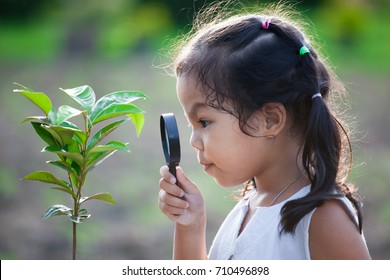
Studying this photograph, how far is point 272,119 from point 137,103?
4152mm

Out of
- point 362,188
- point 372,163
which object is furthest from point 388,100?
point 362,188

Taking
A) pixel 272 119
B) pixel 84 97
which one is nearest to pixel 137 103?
pixel 272 119

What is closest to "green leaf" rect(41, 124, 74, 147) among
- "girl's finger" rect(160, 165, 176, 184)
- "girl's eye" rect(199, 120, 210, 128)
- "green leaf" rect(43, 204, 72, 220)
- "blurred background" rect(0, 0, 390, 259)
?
"green leaf" rect(43, 204, 72, 220)

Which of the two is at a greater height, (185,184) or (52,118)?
(52,118)

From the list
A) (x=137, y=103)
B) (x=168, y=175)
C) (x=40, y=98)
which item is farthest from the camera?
(x=137, y=103)

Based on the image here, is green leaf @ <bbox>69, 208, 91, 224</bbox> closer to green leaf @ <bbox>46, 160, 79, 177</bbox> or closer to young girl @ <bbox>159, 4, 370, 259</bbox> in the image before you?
green leaf @ <bbox>46, 160, 79, 177</bbox>

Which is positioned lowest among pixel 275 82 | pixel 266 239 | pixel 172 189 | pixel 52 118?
pixel 266 239

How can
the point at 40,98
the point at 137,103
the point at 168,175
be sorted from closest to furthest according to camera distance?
1. the point at 40,98
2. the point at 168,175
3. the point at 137,103

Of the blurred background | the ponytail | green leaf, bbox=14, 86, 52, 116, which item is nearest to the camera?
green leaf, bbox=14, 86, 52, 116

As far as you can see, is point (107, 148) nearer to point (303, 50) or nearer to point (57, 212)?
point (57, 212)

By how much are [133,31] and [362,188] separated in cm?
488

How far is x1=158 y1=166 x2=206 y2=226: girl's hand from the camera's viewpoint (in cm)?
171

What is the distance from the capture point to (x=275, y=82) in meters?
1.75

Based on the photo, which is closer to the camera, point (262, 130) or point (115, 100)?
point (115, 100)
